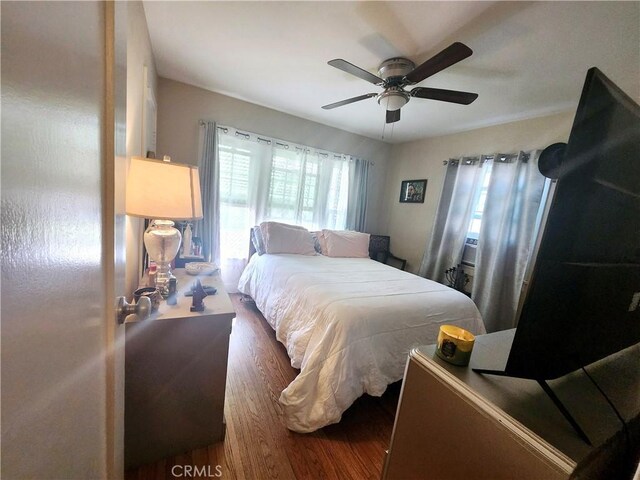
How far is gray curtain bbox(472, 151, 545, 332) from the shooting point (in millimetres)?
2625

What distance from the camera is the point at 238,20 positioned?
1.71 metres

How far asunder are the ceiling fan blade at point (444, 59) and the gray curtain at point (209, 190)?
7.13 feet

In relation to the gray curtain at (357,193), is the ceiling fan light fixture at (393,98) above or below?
above

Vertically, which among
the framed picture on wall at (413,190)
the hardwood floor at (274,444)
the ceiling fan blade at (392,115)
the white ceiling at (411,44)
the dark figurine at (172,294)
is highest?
the white ceiling at (411,44)

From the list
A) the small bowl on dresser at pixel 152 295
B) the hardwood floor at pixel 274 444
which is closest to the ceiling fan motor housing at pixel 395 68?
the small bowl on dresser at pixel 152 295

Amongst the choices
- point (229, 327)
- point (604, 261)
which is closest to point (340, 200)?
point (229, 327)

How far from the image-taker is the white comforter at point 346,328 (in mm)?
1481

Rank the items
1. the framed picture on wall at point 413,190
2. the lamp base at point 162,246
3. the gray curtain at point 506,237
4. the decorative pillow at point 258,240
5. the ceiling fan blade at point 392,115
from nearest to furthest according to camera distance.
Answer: the lamp base at point 162,246 < the ceiling fan blade at point 392,115 < the gray curtain at point 506,237 < the decorative pillow at point 258,240 < the framed picture on wall at point 413,190

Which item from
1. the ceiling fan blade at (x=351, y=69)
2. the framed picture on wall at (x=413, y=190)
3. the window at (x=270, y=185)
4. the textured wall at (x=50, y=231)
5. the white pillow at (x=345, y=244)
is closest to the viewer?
the textured wall at (x=50, y=231)

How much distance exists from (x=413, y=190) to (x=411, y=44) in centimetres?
236

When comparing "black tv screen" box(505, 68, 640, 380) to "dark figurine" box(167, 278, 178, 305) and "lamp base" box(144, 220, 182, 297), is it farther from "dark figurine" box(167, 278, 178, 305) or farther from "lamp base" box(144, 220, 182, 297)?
"lamp base" box(144, 220, 182, 297)

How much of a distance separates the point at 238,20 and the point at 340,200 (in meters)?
2.56

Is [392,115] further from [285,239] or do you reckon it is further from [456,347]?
[456,347]

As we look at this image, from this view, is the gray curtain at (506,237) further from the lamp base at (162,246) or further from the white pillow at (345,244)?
the lamp base at (162,246)
